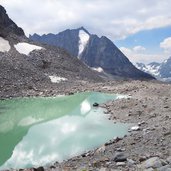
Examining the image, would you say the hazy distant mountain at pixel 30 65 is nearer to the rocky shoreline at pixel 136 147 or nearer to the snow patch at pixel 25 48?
the snow patch at pixel 25 48

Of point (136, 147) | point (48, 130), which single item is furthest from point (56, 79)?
point (136, 147)

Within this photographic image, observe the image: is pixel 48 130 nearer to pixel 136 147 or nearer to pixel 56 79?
pixel 136 147

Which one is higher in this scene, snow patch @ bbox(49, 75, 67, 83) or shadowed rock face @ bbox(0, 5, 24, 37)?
shadowed rock face @ bbox(0, 5, 24, 37)

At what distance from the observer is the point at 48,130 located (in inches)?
1828

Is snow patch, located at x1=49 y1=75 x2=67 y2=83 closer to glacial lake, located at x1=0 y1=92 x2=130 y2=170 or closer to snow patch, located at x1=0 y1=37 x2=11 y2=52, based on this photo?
snow patch, located at x1=0 y1=37 x2=11 y2=52

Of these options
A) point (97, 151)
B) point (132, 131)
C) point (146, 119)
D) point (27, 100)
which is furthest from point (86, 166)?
point (27, 100)

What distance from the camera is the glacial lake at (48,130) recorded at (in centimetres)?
3375

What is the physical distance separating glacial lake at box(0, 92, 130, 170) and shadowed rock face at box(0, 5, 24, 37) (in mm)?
60822

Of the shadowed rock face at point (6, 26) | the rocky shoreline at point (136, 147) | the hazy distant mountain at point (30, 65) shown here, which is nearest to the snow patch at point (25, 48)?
the hazy distant mountain at point (30, 65)

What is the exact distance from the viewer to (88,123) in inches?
1937

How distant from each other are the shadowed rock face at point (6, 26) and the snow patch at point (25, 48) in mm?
7429

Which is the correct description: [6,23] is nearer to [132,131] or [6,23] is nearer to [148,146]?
[132,131]

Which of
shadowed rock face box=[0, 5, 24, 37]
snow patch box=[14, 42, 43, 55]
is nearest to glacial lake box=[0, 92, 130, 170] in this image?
snow patch box=[14, 42, 43, 55]

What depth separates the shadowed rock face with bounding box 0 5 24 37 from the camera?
427 ft
